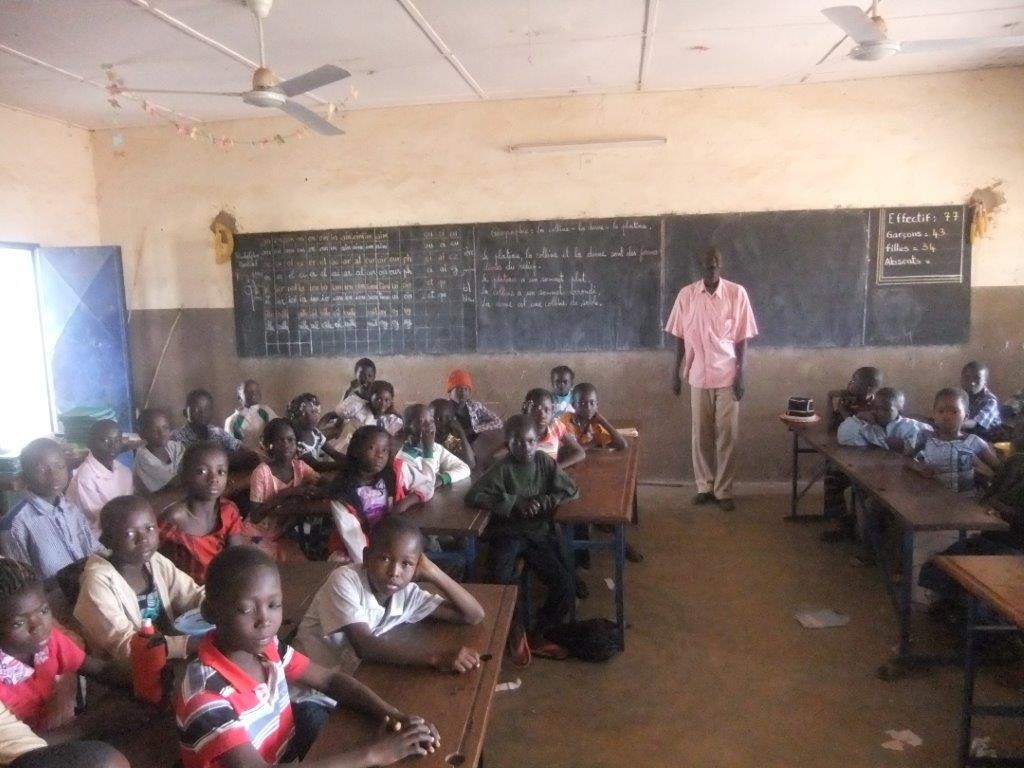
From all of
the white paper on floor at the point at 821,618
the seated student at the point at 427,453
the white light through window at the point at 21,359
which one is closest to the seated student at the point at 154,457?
the seated student at the point at 427,453

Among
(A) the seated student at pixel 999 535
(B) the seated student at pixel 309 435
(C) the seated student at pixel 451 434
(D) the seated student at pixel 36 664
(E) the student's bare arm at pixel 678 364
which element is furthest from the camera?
(E) the student's bare arm at pixel 678 364

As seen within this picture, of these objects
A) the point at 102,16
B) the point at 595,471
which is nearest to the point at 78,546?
the point at 595,471

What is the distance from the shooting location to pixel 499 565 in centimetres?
302

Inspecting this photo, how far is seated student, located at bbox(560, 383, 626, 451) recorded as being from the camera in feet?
13.4

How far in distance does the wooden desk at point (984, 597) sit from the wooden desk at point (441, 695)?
4.26ft

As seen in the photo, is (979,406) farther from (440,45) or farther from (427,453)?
(440,45)

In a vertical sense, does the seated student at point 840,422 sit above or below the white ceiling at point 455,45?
below

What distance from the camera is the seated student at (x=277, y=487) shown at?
2990mm

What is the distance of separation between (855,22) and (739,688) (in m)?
2.70

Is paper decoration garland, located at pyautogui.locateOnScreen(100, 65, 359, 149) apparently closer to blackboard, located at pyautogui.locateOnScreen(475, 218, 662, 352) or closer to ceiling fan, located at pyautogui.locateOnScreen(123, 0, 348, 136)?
blackboard, located at pyautogui.locateOnScreen(475, 218, 662, 352)

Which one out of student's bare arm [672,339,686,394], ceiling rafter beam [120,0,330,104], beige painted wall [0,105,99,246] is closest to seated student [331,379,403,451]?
ceiling rafter beam [120,0,330,104]

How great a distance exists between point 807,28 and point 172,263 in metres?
4.94

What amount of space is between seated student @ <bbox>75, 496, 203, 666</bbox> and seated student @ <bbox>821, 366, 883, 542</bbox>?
3666 mm

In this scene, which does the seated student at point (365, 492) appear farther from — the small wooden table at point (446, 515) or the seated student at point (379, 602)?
the seated student at point (379, 602)
